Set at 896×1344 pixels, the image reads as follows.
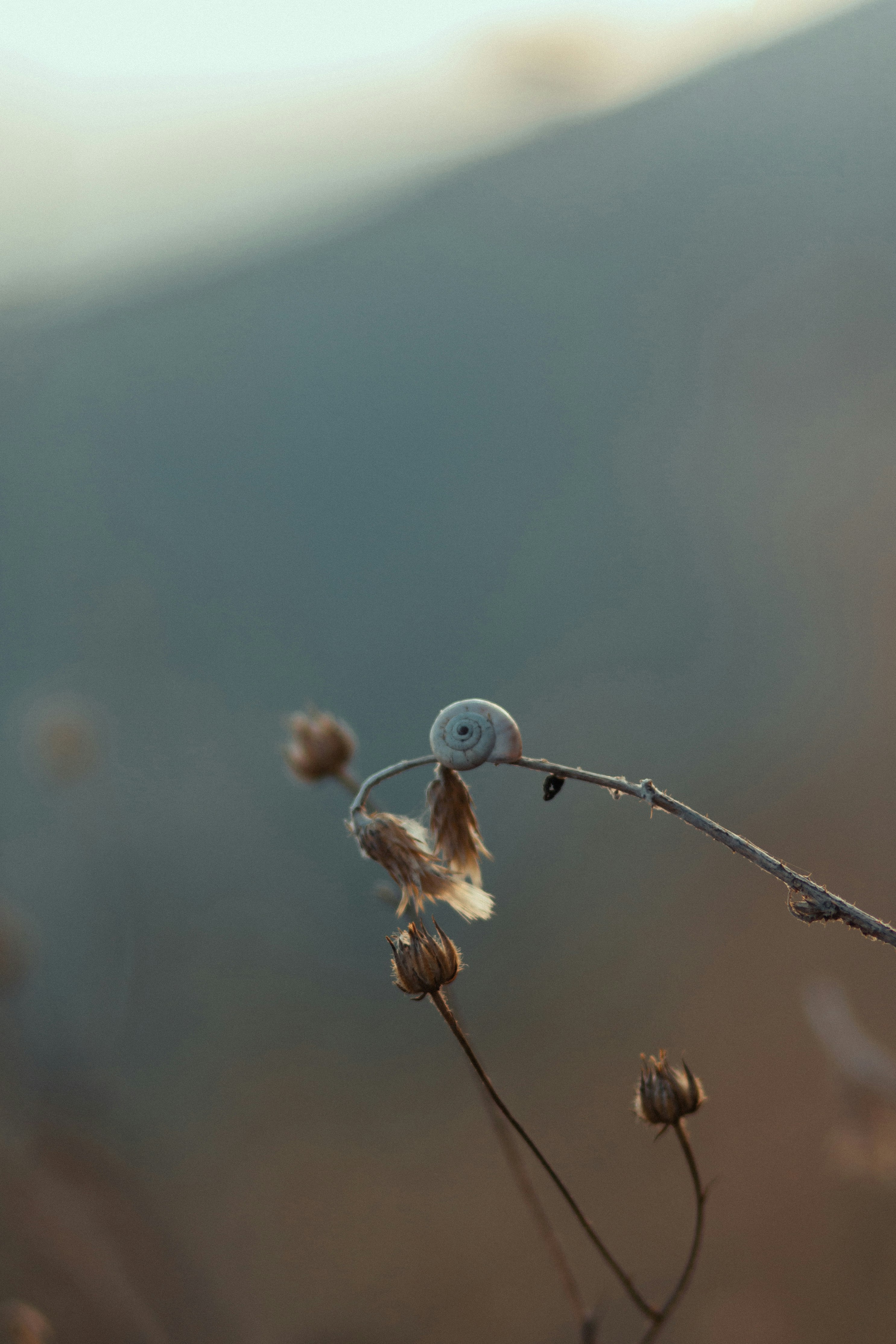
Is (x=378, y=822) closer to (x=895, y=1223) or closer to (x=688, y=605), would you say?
(x=895, y=1223)

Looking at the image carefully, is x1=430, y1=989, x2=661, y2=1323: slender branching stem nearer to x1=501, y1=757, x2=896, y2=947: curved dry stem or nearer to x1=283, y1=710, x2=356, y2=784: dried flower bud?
x1=501, y1=757, x2=896, y2=947: curved dry stem

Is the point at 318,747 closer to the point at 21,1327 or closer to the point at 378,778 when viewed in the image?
the point at 378,778

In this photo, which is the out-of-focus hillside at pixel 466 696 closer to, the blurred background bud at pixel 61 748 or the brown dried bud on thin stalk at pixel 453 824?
the blurred background bud at pixel 61 748

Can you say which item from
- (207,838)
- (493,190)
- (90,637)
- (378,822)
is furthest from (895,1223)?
(493,190)

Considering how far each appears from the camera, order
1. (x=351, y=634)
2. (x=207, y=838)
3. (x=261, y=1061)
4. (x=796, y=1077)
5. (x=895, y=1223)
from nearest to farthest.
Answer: (x=895, y=1223) < (x=796, y=1077) < (x=261, y=1061) < (x=207, y=838) < (x=351, y=634)

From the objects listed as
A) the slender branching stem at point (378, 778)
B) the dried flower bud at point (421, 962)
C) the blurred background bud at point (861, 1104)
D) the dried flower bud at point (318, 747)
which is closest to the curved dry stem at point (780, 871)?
the slender branching stem at point (378, 778)

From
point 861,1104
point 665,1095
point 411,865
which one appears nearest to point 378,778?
point 411,865

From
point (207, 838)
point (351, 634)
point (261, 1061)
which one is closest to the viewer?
point (261, 1061)
